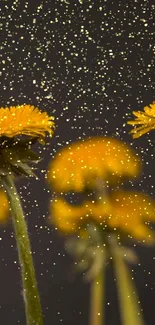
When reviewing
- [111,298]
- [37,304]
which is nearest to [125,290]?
[111,298]

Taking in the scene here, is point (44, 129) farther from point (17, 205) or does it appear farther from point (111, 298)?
point (111, 298)

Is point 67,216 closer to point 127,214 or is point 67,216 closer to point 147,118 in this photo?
point 127,214

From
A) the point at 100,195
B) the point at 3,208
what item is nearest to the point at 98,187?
the point at 100,195

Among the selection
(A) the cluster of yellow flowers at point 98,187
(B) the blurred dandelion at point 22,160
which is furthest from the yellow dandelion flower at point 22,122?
(A) the cluster of yellow flowers at point 98,187

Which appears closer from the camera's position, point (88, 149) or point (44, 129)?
point (44, 129)

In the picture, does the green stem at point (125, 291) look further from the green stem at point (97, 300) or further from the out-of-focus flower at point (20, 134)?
the out-of-focus flower at point (20, 134)

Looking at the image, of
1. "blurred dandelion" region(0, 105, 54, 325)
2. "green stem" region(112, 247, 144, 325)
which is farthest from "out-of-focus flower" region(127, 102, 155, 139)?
"green stem" region(112, 247, 144, 325)
